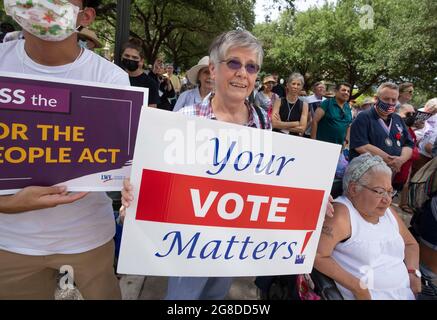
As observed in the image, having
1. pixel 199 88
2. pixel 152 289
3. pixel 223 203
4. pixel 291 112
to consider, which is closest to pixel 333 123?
pixel 291 112

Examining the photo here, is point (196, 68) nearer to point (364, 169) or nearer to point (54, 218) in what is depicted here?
point (364, 169)

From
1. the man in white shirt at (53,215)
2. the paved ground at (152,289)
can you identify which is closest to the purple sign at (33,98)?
the man in white shirt at (53,215)

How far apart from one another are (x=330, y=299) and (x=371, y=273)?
0.91 ft

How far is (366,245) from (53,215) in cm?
160

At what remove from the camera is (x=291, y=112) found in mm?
4574

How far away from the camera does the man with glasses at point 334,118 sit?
4.72 m

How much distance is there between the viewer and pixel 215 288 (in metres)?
1.98

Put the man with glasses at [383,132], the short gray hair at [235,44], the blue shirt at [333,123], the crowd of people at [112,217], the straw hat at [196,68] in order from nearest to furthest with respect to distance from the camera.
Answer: the crowd of people at [112,217]
the short gray hair at [235,44]
the man with glasses at [383,132]
the straw hat at [196,68]
the blue shirt at [333,123]

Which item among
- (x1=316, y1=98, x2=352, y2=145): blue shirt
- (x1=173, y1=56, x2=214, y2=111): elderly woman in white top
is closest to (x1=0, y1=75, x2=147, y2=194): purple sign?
(x1=173, y1=56, x2=214, y2=111): elderly woman in white top

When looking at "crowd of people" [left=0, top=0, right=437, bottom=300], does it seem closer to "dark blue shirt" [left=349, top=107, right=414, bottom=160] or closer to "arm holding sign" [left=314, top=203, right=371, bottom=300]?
"arm holding sign" [left=314, top=203, right=371, bottom=300]

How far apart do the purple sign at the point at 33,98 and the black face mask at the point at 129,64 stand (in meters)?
2.34

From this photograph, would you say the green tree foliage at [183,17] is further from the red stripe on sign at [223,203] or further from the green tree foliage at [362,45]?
the red stripe on sign at [223,203]

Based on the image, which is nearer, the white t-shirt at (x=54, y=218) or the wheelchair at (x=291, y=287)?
the white t-shirt at (x=54, y=218)

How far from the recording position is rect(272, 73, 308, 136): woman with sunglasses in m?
4.46
